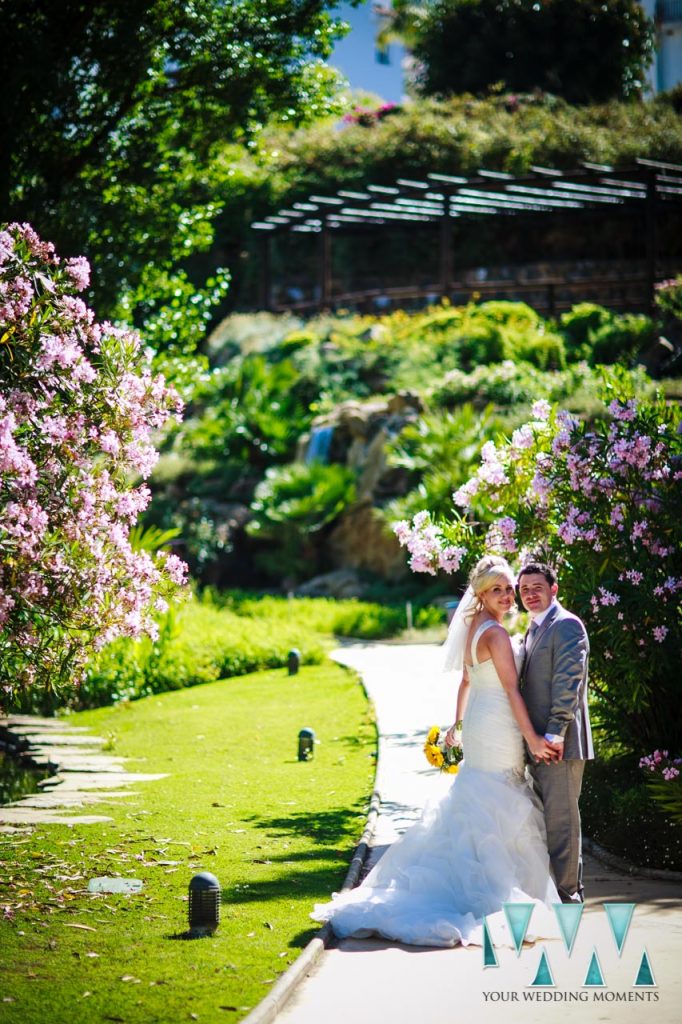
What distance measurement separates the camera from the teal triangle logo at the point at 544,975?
207 inches

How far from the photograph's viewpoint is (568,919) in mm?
5945

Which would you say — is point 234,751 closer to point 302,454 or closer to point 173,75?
point 173,75

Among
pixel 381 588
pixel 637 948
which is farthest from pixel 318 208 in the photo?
pixel 637 948

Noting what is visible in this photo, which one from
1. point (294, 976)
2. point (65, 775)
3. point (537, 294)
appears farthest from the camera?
point (537, 294)

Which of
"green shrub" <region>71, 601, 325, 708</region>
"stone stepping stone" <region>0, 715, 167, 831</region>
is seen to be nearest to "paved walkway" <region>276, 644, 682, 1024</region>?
"stone stepping stone" <region>0, 715, 167, 831</region>

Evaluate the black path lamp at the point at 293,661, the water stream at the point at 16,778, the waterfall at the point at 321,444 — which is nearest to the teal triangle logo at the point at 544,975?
the water stream at the point at 16,778

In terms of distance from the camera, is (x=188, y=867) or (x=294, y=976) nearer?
(x=294, y=976)

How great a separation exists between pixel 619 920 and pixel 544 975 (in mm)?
828

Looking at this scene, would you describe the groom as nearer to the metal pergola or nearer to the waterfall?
the waterfall

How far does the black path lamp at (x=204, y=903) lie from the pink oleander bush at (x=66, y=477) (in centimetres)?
230

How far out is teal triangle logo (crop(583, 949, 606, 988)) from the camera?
525cm

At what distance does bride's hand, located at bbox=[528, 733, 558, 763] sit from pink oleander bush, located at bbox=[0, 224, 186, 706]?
2934mm

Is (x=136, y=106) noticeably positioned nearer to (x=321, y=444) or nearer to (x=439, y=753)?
(x=439, y=753)

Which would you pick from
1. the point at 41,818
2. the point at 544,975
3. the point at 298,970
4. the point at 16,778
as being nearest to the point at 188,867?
the point at 41,818
